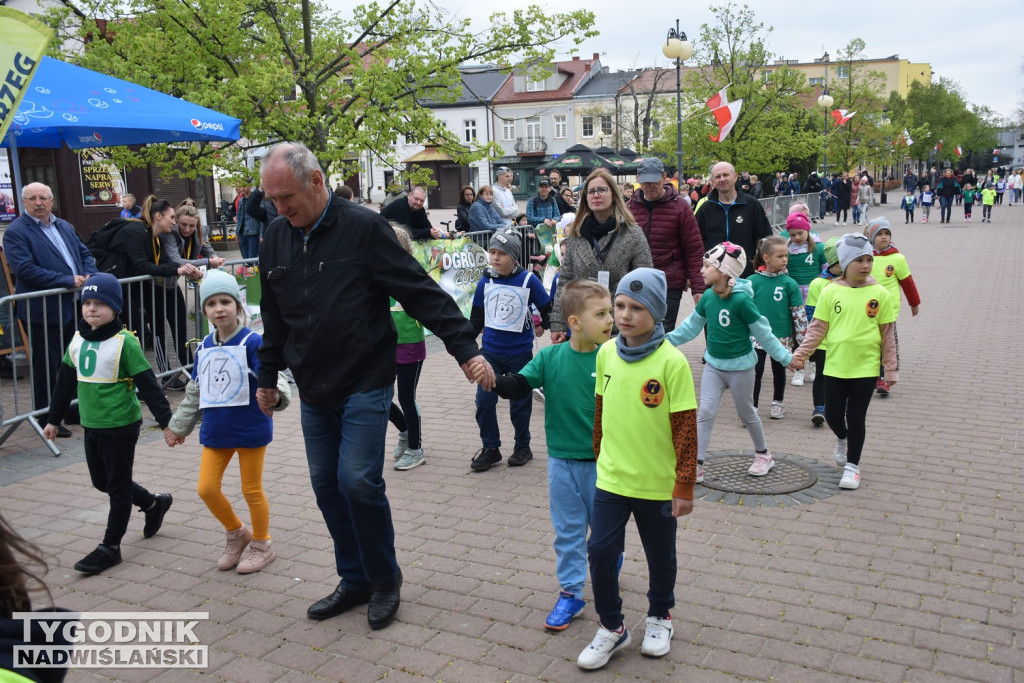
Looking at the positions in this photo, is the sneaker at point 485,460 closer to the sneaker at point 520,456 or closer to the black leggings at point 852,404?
the sneaker at point 520,456

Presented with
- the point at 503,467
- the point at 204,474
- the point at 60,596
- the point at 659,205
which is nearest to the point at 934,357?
the point at 659,205

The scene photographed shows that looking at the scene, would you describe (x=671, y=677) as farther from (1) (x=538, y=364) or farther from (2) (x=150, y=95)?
(2) (x=150, y=95)

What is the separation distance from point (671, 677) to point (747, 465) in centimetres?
305

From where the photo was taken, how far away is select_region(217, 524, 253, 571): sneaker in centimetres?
480

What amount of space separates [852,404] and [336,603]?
12.0 feet

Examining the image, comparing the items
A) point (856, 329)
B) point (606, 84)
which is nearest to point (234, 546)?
point (856, 329)

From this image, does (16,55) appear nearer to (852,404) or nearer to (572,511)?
(572,511)

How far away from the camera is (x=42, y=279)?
25.8 feet

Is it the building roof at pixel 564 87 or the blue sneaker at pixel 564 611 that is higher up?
the building roof at pixel 564 87

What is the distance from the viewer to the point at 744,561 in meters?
4.71

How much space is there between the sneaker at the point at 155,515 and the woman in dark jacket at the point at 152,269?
3.73 m

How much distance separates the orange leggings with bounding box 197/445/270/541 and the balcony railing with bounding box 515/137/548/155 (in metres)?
70.1

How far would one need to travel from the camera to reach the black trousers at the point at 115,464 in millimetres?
4883

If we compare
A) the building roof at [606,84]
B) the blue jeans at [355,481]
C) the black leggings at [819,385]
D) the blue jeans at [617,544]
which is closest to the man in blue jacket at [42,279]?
the blue jeans at [355,481]
